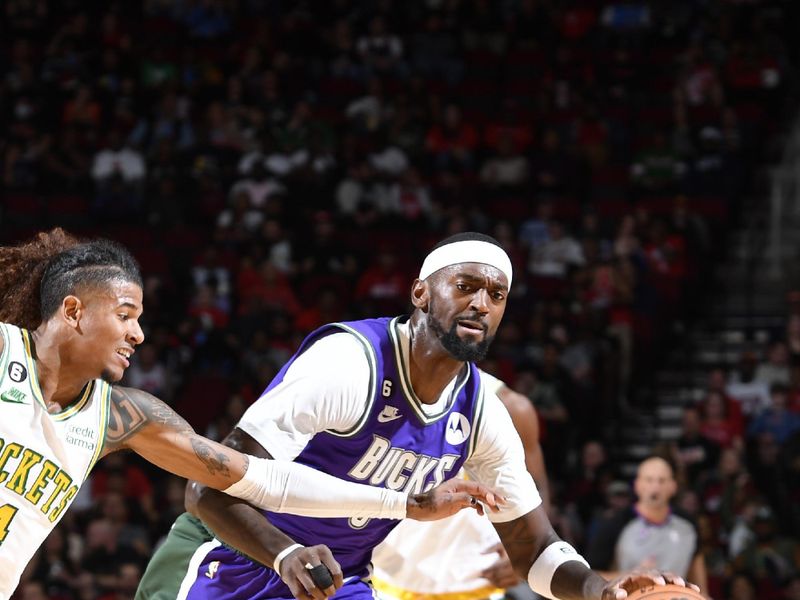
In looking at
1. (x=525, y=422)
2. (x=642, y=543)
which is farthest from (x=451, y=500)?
(x=642, y=543)

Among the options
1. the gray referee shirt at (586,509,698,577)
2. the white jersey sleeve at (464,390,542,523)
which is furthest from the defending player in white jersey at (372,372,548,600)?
the gray referee shirt at (586,509,698,577)

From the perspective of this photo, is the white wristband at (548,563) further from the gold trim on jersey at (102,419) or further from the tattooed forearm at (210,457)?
the gold trim on jersey at (102,419)

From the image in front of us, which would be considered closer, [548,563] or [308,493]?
[308,493]

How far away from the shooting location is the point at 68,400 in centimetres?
377

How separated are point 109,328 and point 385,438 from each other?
1.16 meters

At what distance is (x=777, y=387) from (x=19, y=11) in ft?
33.8

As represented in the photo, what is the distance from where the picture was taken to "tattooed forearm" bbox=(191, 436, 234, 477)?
13.0 feet

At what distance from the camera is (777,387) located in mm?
10609

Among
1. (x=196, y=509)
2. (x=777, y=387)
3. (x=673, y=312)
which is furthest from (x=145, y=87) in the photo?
(x=196, y=509)

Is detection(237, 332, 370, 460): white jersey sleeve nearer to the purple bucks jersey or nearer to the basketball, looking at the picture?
the purple bucks jersey

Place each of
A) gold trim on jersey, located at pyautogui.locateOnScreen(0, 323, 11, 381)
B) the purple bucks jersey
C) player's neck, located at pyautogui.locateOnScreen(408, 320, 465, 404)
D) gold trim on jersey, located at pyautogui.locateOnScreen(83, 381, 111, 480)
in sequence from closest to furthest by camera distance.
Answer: gold trim on jersey, located at pyautogui.locateOnScreen(0, 323, 11, 381)
gold trim on jersey, located at pyautogui.locateOnScreen(83, 381, 111, 480)
the purple bucks jersey
player's neck, located at pyautogui.locateOnScreen(408, 320, 465, 404)

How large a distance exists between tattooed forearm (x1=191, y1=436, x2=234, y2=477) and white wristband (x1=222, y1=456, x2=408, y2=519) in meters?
0.09

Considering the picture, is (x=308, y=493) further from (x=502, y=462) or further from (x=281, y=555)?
(x=502, y=462)

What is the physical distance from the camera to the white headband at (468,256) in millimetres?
4664
